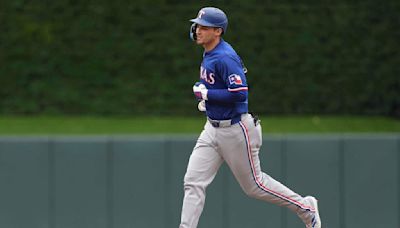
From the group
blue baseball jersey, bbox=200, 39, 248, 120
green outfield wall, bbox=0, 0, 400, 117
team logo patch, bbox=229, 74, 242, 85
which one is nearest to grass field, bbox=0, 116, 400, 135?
green outfield wall, bbox=0, 0, 400, 117

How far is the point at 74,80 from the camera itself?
937cm

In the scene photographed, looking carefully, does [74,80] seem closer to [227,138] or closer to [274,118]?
[274,118]

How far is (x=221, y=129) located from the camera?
713 centimetres

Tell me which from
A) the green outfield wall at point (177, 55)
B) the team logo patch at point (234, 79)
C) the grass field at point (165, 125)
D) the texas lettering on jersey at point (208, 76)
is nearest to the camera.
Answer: the team logo patch at point (234, 79)

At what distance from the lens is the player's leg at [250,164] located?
712cm

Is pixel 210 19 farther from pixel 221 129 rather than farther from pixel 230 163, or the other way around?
pixel 230 163

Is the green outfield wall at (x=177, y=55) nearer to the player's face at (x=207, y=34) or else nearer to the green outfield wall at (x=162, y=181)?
the green outfield wall at (x=162, y=181)

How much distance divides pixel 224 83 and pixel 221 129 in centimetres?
34

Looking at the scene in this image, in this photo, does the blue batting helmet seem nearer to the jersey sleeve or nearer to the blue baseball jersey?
the blue baseball jersey

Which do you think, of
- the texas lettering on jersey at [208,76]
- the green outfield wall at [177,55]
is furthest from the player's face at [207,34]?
the green outfield wall at [177,55]

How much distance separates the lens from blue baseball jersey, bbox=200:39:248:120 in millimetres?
6891

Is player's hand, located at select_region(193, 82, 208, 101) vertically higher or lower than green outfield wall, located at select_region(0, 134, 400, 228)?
higher

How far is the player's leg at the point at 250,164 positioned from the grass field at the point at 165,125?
6.25ft

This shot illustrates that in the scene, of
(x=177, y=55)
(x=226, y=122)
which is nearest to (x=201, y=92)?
(x=226, y=122)
